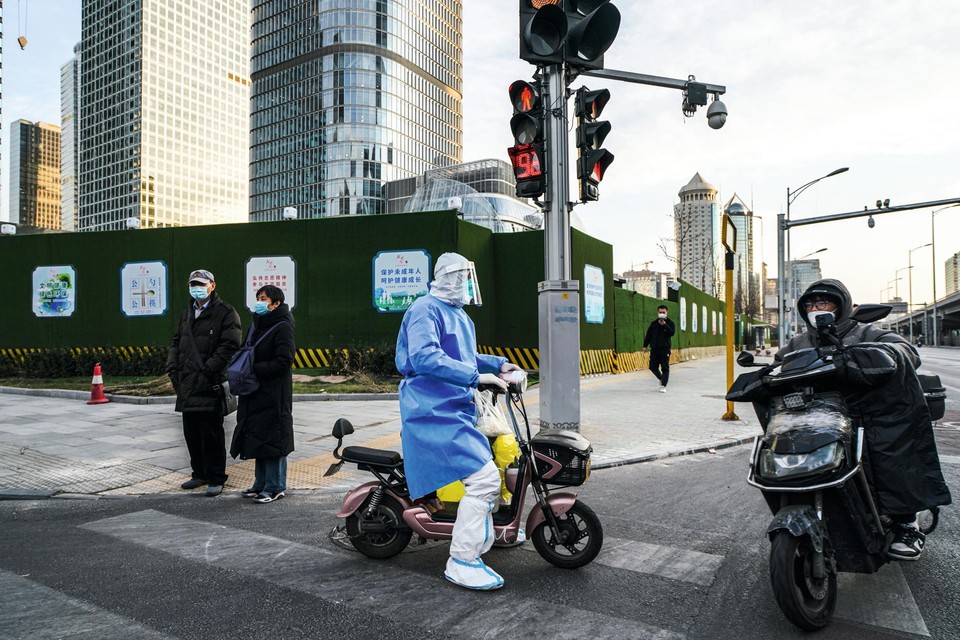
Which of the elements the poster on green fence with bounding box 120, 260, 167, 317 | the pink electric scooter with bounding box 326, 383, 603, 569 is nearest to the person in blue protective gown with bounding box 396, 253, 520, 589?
the pink electric scooter with bounding box 326, 383, 603, 569

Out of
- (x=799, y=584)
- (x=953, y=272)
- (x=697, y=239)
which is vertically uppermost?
(x=953, y=272)

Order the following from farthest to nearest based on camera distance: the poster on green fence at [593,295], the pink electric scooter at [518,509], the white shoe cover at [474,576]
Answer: the poster on green fence at [593,295], the pink electric scooter at [518,509], the white shoe cover at [474,576]

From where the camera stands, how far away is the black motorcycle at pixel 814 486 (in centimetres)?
273

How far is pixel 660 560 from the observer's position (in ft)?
12.3

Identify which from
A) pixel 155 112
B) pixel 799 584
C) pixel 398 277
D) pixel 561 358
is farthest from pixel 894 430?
pixel 155 112

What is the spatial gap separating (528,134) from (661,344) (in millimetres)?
8732

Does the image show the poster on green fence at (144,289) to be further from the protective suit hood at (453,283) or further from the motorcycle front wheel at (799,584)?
the motorcycle front wheel at (799,584)

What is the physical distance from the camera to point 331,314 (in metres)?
15.9

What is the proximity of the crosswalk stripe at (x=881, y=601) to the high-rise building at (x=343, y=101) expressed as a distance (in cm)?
9611

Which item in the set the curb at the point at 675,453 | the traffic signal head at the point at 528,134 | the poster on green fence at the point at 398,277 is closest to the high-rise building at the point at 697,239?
the poster on green fence at the point at 398,277

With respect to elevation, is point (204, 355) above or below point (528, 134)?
below

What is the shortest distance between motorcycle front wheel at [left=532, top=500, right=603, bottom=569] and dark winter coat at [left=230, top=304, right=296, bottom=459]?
8.41ft

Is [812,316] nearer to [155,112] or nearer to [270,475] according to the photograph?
[270,475]

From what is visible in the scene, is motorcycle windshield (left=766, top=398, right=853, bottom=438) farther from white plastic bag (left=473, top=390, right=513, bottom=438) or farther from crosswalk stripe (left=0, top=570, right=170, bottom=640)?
crosswalk stripe (left=0, top=570, right=170, bottom=640)
